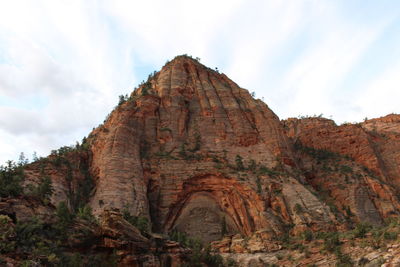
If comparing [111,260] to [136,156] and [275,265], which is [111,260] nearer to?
[275,265]

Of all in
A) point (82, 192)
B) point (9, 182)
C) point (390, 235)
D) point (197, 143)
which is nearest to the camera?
point (9, 182)

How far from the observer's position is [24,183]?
1271 inches

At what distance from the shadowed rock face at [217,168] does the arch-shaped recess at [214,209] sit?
0.10m

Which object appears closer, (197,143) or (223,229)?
(223,229)

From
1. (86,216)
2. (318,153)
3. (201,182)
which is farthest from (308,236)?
(318,153)

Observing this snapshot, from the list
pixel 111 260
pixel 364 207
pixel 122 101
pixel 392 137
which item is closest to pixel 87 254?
pixel 111 260

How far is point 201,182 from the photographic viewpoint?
4116cm

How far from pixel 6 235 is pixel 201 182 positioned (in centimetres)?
2555

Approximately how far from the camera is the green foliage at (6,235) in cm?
1659

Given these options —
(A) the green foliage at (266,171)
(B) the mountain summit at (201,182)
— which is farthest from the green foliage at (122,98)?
(A) the green foliage at (266,171)

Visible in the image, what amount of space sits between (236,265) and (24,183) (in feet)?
57.7

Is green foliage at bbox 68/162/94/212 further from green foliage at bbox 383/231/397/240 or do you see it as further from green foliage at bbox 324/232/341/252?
green foliage at bbox 383/231/397/240

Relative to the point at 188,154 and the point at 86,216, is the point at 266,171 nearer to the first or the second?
the point at 188,154

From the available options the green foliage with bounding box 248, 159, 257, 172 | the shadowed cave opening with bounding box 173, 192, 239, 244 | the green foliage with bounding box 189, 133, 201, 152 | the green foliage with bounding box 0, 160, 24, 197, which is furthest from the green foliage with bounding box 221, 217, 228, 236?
the green foliage with bounding box 0, 160, 24, 197
